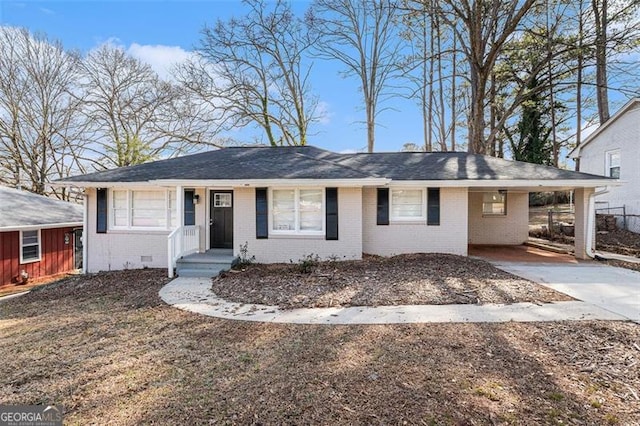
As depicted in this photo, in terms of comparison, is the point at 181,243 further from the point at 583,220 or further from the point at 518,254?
the point at 583,220

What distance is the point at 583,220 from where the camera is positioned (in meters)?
10.2

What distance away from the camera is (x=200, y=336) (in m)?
4.74

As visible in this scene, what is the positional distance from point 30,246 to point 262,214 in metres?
11.2

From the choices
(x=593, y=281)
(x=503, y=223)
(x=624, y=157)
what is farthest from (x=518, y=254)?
(x=624, y=157)

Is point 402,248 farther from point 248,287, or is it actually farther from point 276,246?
point 248,287

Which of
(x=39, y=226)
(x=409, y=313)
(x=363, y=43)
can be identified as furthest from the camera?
(x=363, y=43)

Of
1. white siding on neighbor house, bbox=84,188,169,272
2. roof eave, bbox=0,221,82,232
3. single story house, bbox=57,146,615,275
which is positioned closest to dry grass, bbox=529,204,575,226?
single story house, bbox=57,146,615,275

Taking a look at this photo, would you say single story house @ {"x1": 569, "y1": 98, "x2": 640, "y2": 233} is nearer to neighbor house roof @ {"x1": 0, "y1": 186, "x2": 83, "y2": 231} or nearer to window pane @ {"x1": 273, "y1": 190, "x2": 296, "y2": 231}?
window pane @ {"x1": 273, "y1": 190, "x2": 296, "y2": 231}

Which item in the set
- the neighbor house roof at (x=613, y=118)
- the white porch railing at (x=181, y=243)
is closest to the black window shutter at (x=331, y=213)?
the white porch railing at (x=181, y=243)

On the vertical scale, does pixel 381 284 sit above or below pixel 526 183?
below

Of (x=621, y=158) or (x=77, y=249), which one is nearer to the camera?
(x=621, y=158)

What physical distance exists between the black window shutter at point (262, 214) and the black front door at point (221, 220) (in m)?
1.32

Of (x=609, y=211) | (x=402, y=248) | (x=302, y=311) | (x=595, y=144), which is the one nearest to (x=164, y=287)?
(x=302, y=311)

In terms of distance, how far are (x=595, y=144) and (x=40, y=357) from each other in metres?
22.2
